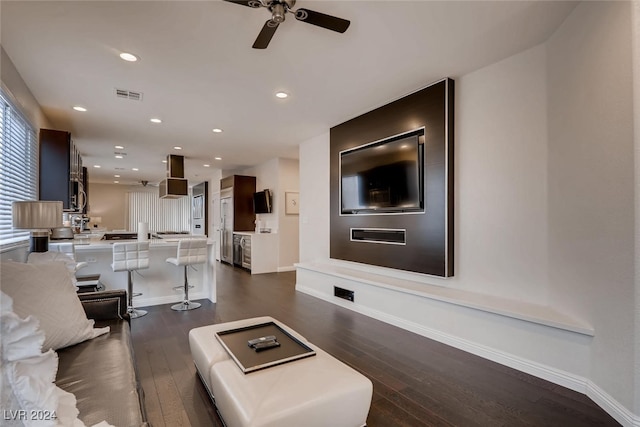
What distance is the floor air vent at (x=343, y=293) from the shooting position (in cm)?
419

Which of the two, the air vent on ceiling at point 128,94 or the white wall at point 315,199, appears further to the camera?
the white wall at point 315,199

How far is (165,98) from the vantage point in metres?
3.66

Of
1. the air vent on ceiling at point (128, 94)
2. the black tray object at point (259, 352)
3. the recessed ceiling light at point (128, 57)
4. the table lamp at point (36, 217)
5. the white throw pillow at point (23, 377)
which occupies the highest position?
the recessed ceiling light at point (128, 57)

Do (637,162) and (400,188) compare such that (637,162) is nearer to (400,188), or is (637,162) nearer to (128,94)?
(400,188)

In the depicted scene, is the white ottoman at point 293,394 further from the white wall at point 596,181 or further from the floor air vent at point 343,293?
the floor air vent at point 343,293

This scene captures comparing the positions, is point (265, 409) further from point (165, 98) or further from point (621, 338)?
point (165, 98)

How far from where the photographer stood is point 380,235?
3.99m

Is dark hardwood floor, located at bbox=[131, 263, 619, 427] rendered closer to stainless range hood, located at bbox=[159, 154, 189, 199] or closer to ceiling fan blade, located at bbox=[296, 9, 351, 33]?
ceiling fan blade, located at bbox=[296, 9, 351, 33]

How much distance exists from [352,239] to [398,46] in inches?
103

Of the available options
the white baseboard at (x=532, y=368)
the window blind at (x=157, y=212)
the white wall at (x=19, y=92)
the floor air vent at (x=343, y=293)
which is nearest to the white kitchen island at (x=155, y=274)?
the white wall at (x=19, y=92)

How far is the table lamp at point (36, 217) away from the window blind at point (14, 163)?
23 cm

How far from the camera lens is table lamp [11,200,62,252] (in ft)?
8.04

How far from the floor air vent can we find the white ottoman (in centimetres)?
241

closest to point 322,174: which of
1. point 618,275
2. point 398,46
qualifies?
point 398,46
